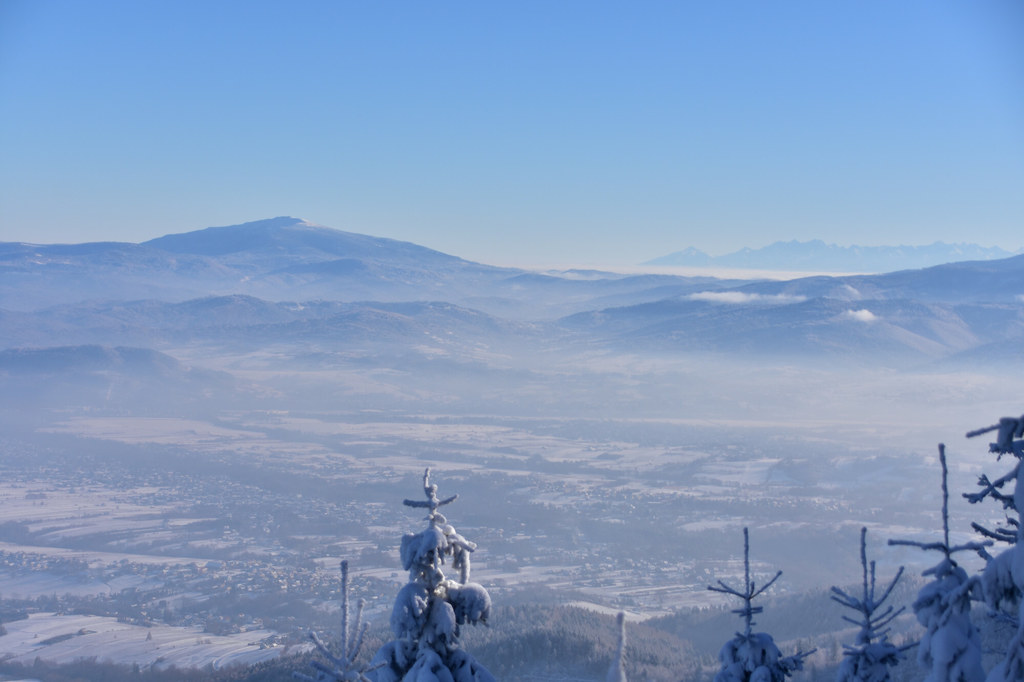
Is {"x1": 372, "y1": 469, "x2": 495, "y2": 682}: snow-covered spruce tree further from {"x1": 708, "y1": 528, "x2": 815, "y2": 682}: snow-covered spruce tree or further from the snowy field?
the snowy field

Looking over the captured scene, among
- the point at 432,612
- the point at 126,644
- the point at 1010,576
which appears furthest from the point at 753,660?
the point at 126,644

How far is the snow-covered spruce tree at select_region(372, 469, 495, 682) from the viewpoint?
359 inches

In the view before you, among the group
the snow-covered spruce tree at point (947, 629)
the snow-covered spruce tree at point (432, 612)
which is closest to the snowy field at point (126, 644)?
the snow-covered spruce tree at point (432, 612)

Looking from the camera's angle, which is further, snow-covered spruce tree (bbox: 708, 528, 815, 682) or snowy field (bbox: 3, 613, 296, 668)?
snowy field (bbox: 3, 613, 296, 668)

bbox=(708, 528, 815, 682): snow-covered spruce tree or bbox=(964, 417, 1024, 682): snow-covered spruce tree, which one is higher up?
bbox=(964, 417, 1024, 682): snow-covered spruce tree

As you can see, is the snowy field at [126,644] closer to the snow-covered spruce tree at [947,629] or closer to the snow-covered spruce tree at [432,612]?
the snow-covered spruce tree at [432,612]

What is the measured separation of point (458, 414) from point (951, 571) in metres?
176

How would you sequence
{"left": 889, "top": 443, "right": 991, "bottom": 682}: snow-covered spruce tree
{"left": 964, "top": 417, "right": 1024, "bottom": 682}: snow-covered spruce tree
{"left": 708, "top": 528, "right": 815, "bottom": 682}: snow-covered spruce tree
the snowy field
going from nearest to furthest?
{"left": 964, "top": 417, "right": 1024, "bottom": 682}: snow-covered spruce tree, {"left": 889, "top": 443, "right": 991, "bottom": 682}: snow-covered spruce tree, {"left": 708, "top": 528, "right": 815, "bottom": 682}: snow-covered spruce tree, the snowy field

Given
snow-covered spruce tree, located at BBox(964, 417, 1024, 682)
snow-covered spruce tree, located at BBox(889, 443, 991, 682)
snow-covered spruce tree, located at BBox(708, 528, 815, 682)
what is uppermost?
snow-covered spruce tree, located at BBox(964, 417, 1024, 682)

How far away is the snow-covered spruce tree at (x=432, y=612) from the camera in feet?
29.9

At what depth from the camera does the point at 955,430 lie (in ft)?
500

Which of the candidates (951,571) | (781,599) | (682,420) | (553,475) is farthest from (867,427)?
(951,571)

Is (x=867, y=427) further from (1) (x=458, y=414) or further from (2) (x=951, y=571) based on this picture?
(2) (x=951, y=571)

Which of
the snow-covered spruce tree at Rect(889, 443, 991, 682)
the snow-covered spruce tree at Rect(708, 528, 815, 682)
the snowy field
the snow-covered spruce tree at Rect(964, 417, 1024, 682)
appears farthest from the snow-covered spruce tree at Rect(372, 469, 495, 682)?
the snowy field
